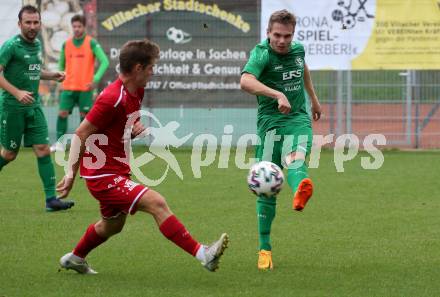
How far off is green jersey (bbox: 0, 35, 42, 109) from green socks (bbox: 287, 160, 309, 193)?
4.40 meters

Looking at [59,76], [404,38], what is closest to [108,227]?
[59,76]

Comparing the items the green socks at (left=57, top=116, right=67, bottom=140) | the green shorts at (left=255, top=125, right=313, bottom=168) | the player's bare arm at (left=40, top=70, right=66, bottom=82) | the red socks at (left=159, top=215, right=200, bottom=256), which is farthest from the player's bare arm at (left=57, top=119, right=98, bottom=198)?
→ the green socks at (left=57, top=116, right=67, bottom=140)

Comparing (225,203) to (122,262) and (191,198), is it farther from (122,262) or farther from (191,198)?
(122,262)

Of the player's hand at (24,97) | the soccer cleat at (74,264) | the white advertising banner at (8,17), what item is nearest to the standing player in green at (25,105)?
the player's hand at (24,97)

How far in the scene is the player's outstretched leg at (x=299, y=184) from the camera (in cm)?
741

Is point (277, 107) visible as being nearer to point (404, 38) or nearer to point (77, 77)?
point (77, 77)

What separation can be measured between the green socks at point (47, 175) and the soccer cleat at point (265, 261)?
Answer: 4117 mm

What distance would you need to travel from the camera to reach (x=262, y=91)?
772 cm

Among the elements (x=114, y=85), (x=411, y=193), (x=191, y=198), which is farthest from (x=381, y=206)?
(x=114, y=85)

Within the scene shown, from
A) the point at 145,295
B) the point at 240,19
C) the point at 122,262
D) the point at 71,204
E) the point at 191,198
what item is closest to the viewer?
the point at 145,295

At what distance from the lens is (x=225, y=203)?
12281mm

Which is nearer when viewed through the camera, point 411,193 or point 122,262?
point 122,262

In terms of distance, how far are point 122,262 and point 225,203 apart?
162 inches

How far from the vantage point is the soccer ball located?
7.61m
